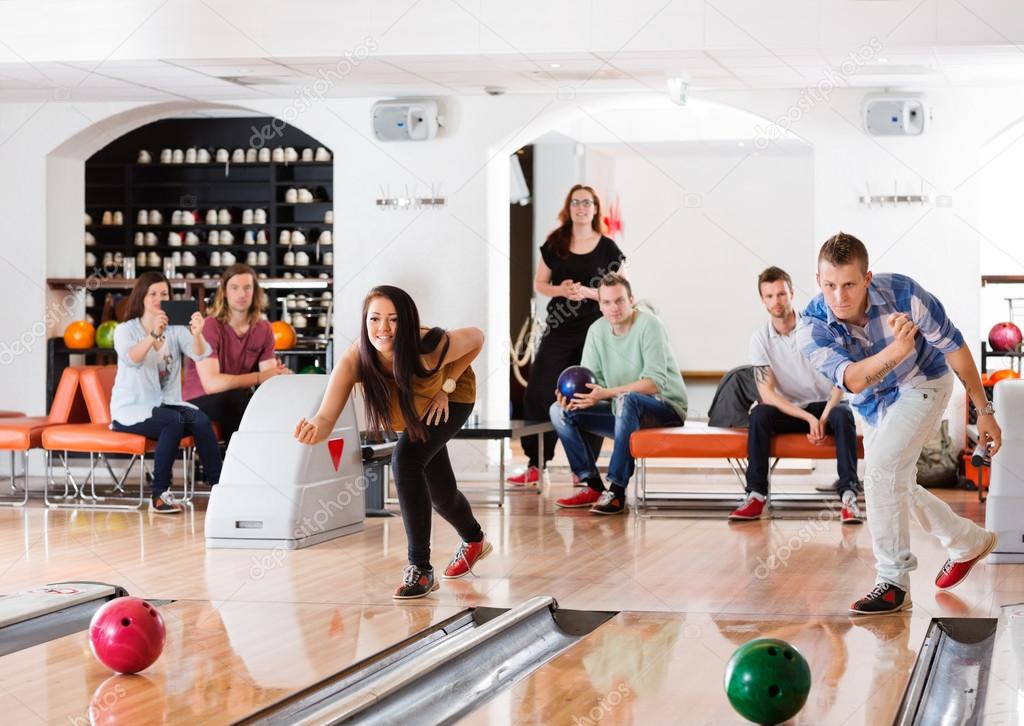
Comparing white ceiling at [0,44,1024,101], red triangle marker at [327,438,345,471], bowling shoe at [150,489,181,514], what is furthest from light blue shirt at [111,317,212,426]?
white ceiling at [0,44,1024,101]

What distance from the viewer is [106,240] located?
11680 mm

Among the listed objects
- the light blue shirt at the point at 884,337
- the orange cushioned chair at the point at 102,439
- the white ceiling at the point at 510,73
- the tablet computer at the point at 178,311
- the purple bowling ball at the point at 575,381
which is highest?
the white ceiling at the point at 510,73

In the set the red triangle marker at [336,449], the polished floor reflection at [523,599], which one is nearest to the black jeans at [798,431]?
the polished floor reflection at [523,599]

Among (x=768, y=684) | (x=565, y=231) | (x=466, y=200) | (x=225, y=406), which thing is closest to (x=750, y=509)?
(x=565, y=231)

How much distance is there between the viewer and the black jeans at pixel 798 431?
19.9ft

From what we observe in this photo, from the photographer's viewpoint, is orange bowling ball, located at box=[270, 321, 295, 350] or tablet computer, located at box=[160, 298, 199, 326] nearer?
tablet computer, located at box=[160, 298, 199, 326]

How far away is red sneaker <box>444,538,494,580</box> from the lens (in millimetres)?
4770

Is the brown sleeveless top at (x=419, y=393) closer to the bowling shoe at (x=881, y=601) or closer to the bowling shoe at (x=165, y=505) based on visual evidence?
the bowling shoe at (x=881, y=601)

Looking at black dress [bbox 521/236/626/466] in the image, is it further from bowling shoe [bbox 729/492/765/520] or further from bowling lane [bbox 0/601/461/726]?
bowling lane [bbox 0/601/461/726]

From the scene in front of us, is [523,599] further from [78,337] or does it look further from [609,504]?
[78,337]

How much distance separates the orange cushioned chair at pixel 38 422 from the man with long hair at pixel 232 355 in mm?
734

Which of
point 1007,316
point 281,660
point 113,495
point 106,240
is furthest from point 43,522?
point 1007,316

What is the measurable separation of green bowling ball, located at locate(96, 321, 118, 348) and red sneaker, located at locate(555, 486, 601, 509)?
327 centimetres

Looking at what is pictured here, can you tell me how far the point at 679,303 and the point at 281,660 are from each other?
32.5ft
